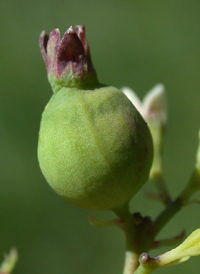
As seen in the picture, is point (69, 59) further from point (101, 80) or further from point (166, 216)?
point (101, 80)

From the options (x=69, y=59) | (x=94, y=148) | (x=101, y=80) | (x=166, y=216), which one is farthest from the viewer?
(x=101, y=80)

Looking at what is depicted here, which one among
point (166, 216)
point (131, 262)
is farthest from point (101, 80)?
point (131, 262)

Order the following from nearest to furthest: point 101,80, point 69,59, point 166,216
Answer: point 69,59, point 166,216, point 101,80

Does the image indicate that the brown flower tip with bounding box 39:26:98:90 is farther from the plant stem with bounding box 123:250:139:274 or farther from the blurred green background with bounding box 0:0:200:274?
the blurred green background with bounding box 0:0:200:274

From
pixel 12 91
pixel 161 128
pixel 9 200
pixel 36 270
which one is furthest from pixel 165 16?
pixel 161 128

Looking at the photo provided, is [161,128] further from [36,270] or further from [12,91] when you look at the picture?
[12,91]

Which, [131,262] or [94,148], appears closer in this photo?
[94,148]

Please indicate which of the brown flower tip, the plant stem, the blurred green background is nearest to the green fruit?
the brown flower tip
